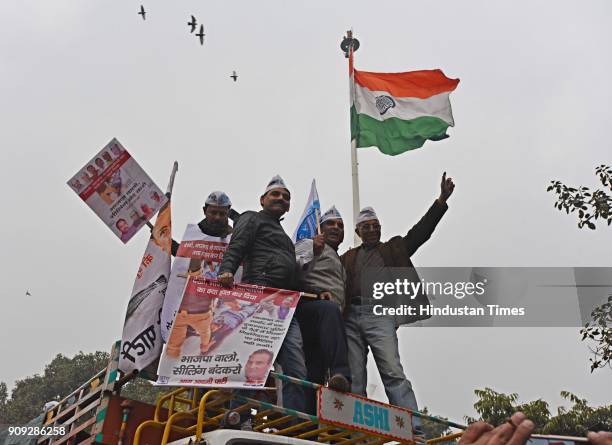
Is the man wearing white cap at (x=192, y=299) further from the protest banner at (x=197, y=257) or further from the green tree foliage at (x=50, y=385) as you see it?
the green tree foliage at (x=50, y=385)

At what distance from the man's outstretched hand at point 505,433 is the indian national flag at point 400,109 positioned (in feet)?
26.7

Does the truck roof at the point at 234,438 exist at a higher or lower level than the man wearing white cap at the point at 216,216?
lower

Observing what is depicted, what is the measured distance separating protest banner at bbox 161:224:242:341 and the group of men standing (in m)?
0.15

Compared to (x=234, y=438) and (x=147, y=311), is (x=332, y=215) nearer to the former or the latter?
(x=147, y=311)

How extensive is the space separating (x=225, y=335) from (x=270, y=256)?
1.07 meters

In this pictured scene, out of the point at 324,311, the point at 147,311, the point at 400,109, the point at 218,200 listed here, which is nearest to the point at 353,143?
the point at 400,109

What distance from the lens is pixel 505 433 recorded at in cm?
142

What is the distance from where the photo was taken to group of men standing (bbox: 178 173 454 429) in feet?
13.4

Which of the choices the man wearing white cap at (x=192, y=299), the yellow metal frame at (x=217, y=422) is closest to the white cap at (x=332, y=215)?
the man wearing white cap at (x=192, y=299)

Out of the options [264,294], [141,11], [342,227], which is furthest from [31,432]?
[141,11]

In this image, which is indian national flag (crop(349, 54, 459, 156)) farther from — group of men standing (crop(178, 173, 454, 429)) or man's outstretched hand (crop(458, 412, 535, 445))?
man's outstretched hand (crop(458, 412, 535, 445))

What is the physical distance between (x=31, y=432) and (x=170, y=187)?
2079 millimetres

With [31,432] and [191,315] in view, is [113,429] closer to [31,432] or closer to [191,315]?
[191,315]

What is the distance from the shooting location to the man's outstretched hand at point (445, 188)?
547cm
